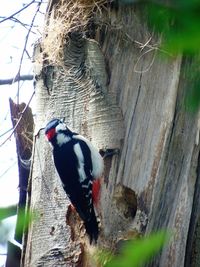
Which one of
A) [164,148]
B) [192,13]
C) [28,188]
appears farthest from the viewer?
[28,188]

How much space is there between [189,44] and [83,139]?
1.94 meters

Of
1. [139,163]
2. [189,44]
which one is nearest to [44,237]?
[139,163]

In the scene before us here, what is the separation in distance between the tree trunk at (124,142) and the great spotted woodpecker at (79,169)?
35 millimetres

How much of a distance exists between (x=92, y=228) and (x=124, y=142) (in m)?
0.33

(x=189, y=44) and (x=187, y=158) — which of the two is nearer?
(x=189, y=44)

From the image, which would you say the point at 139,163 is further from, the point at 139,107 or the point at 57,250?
the point at 57,250

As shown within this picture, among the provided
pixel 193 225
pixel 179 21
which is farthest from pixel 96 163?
pixel 179 21

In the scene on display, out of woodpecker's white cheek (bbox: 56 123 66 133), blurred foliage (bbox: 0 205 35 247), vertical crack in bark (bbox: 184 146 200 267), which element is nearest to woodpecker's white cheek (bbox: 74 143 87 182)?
woodpecker's white cheek (bbox: 56 123 66 133)

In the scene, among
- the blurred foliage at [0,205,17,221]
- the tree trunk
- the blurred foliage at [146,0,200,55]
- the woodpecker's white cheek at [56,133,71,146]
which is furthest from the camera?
the woodpecker's white cheek at [56,133,71,146]

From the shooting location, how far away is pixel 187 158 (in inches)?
104

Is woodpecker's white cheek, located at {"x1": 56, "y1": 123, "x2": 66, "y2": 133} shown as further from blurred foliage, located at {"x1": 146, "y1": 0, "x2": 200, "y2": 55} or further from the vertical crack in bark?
blurred foliage, located at {"x1": 146, "y1": 0, "x2": 200, "y2": 55}

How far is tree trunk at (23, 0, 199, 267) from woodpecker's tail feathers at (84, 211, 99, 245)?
2 centimetres

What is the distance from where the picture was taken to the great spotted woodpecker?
262 centimetres

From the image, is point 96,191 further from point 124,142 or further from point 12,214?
point 12,214
